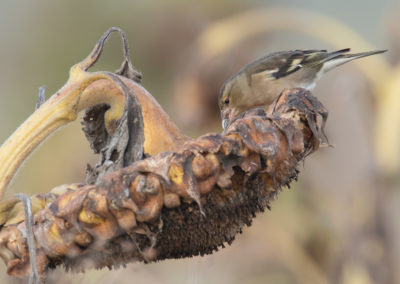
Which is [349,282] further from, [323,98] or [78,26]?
[78,26]

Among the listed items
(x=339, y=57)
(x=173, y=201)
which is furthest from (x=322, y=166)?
(x=173, y=201)

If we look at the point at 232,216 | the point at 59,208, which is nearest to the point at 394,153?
the point at 232,216

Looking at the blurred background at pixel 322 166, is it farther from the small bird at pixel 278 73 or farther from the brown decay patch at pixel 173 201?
the brown decay patch at pixel 173 201

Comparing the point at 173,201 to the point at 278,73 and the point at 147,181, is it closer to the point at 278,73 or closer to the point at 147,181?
the point at 147,181

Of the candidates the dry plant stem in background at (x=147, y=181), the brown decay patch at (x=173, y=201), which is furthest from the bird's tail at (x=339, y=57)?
the brown decay patch at (x=173, y=201)

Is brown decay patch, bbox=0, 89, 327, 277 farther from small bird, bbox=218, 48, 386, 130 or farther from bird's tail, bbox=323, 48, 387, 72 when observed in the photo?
small bird, bbox=218, 48, 386, 130

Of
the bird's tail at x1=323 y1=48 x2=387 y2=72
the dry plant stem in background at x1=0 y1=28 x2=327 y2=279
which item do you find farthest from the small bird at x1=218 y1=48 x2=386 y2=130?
the dry plant stem in background at x1=0 y1=28 x2=327 y2=279
